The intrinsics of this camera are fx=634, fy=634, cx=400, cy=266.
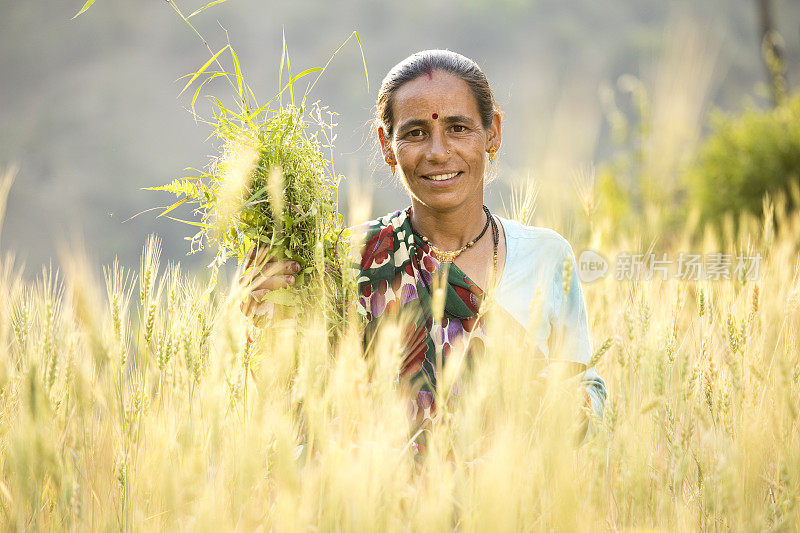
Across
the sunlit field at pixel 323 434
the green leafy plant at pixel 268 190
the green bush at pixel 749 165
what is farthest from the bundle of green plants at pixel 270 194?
the green bush at pixel 749 165

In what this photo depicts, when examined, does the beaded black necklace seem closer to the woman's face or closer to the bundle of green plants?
the woman's face

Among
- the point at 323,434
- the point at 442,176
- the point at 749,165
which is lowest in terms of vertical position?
the point at 323,434

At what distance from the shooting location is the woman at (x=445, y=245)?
1769mm

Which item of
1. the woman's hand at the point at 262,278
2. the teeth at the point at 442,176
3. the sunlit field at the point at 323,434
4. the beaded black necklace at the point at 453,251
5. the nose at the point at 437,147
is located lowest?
the sunlit field at the point at 323,434

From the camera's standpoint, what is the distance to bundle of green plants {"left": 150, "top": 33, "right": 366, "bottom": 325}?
1.45 metres

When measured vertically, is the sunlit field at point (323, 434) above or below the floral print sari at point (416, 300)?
below

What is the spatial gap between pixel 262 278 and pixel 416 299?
0.53 m

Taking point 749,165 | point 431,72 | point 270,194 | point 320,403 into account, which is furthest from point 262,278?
point 749,165

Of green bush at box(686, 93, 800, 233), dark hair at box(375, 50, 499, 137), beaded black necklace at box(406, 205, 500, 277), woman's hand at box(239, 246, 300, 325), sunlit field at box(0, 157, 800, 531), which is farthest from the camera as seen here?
green bush at box(686, 93, 800, 233)

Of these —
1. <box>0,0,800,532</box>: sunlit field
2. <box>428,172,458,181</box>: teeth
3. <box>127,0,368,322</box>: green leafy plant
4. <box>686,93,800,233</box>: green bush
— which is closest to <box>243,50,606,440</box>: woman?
<box>428,172,458,181</box>: teeth

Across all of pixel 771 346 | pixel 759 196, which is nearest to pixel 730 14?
pixel 759 196

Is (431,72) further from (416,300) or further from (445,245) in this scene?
(416,300)

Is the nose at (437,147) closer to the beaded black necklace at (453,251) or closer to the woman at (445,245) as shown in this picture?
the woman at (445,245)

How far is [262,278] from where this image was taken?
1.43 metres
